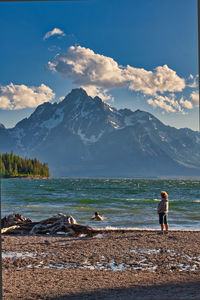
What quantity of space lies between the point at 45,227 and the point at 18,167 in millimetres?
147952

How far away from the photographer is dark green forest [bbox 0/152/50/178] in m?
151

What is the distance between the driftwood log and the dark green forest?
456 feet

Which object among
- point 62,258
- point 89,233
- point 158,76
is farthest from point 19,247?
point 158,76

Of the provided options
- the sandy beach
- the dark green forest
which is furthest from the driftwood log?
the dark green forest

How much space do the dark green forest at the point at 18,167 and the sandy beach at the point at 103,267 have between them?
470ft

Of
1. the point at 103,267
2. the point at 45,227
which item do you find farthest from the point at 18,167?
the point at 103,267

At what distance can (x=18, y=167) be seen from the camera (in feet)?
515

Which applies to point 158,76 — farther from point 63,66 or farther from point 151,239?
point 151,239

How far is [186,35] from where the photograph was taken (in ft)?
20.5

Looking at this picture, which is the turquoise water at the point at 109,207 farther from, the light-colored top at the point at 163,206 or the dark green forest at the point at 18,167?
the dark green forest at the point at 18,167

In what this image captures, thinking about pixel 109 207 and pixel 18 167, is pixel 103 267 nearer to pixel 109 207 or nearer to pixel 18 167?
pixel 109 207

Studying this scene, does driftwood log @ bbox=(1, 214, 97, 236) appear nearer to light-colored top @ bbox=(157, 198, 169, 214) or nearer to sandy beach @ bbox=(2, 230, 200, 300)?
sandy beach @ bbox=(2, 230, 200, 300)

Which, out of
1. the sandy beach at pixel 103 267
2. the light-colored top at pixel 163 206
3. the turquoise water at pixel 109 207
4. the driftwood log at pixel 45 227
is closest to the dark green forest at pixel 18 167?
the turquoise water at pixel 109 207

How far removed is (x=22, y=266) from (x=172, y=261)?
3.68 metres
